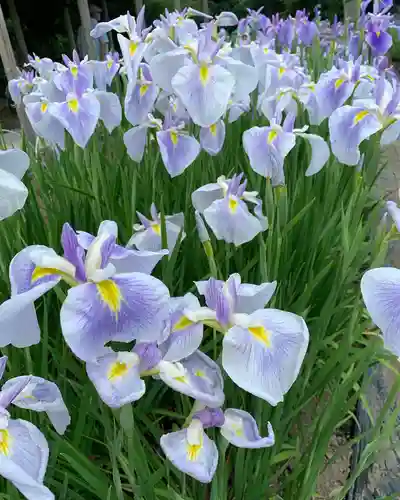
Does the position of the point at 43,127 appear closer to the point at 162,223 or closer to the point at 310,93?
the point at 162,223

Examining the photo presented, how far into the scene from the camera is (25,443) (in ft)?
1.67

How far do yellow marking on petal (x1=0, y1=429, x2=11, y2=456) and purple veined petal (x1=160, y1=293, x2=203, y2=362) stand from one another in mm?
172

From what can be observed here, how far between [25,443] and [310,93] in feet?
3.59

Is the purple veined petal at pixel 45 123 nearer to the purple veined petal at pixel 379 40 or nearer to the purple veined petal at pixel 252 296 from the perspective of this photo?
the purple veined petal at pixel 252 296

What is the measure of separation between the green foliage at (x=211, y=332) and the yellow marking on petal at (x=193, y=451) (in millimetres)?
57

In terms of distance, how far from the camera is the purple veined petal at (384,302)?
57 centimetres

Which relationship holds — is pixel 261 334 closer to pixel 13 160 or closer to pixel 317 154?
pixel 13 160

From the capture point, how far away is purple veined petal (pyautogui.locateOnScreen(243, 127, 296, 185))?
105 centimetres

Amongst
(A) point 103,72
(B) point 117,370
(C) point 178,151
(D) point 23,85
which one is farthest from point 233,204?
(D) point 23,85

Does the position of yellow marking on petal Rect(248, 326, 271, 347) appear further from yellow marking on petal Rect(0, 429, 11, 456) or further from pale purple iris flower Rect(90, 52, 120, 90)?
pale purple iris flower Rect(90, 52, 120, 90)

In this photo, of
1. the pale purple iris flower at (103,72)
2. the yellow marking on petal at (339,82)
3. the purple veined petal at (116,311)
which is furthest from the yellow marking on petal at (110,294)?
the pale purple iris flower at (103,72)

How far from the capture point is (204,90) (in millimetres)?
1025

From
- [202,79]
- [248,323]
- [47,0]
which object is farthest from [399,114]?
[47,0]

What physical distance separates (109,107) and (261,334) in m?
0.87
